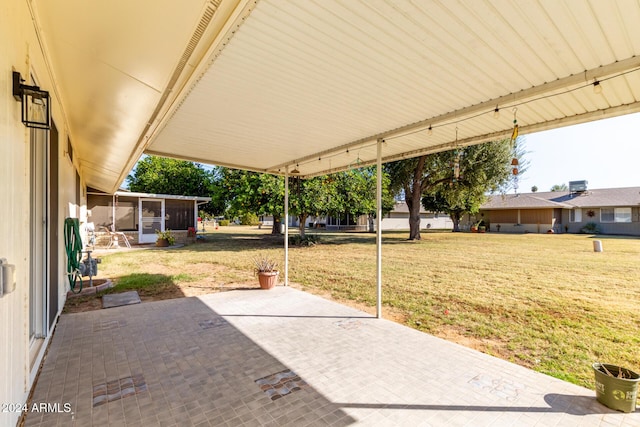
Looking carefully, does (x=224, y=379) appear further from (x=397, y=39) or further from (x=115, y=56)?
(x=397, y=39)

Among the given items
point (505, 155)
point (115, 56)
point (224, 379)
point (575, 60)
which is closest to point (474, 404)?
point (224, 379)

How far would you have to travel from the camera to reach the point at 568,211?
25.8 metres

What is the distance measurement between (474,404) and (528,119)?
320cm

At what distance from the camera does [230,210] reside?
1548cm

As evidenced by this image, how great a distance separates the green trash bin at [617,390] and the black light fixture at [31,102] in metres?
4.53

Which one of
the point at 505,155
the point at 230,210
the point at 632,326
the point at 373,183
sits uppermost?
the point at 505,155

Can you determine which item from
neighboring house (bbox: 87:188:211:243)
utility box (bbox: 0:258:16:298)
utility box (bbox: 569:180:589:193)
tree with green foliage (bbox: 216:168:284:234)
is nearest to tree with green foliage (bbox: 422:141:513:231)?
tree with green foliage (bbox: 216:168:284:234)

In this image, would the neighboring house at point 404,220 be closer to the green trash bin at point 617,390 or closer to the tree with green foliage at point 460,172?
the tree with green foliage at point 460,172

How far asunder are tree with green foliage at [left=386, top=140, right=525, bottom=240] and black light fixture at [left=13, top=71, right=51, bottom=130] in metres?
14.9

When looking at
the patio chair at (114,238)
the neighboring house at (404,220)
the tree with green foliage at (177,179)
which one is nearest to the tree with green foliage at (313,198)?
the patio chair at (114,238)

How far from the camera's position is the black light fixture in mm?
1724

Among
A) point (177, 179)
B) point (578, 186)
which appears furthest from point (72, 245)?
point (578, 186)

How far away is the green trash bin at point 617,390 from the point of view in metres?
2.24

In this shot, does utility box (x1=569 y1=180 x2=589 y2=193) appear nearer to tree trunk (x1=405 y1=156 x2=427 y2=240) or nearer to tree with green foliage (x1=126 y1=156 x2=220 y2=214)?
tree trunk (x1=405 y1=156 x2=427 y2=240)
